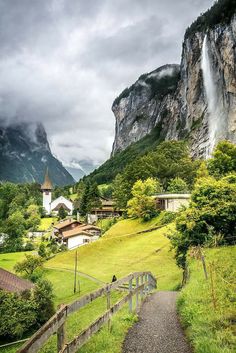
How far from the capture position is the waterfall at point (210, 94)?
11200cm

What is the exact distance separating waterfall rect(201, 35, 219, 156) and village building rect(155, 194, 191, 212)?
1940 inches

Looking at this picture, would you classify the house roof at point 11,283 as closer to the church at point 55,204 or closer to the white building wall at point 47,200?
the church at point 55,204

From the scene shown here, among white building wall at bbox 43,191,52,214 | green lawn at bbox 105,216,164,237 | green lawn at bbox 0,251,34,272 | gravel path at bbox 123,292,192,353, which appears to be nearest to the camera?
gravel path at bbox 123,292,192,353

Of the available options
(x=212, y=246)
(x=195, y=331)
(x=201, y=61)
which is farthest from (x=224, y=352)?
(x=201, y=61)

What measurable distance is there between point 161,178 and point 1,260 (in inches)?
1619

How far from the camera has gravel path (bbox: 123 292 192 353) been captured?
7875 mm

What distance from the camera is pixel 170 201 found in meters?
64.8

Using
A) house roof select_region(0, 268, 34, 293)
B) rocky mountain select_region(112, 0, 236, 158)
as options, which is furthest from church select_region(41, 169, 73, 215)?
house roof select_region(0, 268, 34, 293)

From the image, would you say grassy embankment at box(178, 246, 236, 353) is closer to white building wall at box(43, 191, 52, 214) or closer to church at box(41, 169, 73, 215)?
church at box(41, 169, 73, 215)

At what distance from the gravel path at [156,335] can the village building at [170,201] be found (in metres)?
51.2

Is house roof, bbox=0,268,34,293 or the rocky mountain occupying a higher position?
the rocky mountain

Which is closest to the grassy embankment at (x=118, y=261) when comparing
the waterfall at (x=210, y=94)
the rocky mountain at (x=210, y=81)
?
the rocky mountain at (x=210, y=81)

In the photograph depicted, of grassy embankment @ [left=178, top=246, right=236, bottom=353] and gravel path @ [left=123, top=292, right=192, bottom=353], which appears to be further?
gravel path @ [left=123, top=292, right=192, bottom=353]

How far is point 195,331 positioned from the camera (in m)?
8.35
